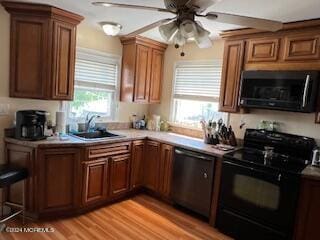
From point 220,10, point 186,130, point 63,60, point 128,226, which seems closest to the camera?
point 220,10

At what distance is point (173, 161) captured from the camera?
10.8ft

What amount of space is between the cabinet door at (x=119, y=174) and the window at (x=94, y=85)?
0.83 m

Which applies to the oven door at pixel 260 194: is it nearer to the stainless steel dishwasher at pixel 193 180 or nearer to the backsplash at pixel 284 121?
the stainless steel dishwasher at pixel 193 180

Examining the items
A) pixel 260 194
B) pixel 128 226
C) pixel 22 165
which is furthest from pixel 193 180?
pixel 22 165

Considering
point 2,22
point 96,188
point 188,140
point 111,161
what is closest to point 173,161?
point 188,140

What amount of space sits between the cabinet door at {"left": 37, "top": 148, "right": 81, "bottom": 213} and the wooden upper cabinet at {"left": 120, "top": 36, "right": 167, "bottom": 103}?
1389mm

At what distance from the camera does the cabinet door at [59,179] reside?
269 centimetres

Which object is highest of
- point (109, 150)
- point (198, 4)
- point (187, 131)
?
point (198, 4)

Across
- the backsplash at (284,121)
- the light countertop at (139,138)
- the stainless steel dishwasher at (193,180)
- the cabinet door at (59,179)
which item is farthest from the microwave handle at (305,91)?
the cabinet door at (59,179)

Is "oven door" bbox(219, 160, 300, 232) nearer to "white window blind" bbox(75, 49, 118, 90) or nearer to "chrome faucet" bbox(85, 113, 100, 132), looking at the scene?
"chrome faucet" bbox(85, 113, 100, 132)

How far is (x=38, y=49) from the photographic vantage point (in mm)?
2789

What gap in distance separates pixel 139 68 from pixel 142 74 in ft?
0.36

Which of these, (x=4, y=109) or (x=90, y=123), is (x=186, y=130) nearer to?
(x=90, y=123)

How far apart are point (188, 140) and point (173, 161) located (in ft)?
1.26
